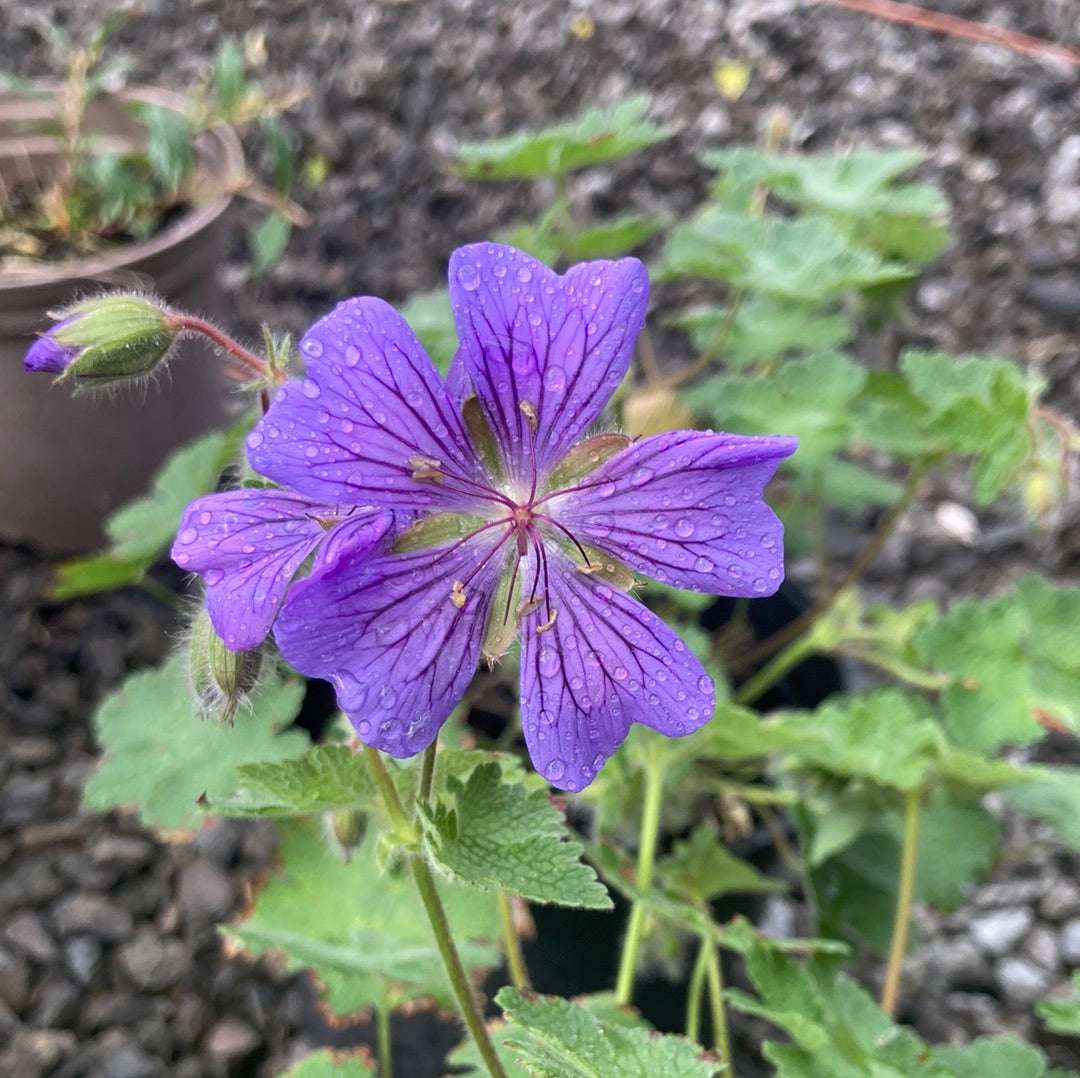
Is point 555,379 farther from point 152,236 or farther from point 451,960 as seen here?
point 152,236

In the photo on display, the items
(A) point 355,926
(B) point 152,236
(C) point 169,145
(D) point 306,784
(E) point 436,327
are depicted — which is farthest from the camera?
(B) point 152,236

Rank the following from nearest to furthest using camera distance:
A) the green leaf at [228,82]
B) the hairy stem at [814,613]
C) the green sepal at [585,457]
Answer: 1. the green sepal at [585,457]
2. the hairy stem at [814,613]
3. the green leaf at [228,82]

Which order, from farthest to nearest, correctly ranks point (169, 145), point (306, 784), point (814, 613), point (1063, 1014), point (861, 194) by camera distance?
point (169, 145), point (814, 613), point (861, 194), point (1063, 1014), point (306, 784)

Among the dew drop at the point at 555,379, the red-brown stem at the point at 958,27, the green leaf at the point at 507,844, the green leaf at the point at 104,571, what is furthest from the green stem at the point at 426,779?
the red-brown stem at the point at 958,27

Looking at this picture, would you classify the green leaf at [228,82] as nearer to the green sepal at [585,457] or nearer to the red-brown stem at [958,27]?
the red-brown stem at [958,27]

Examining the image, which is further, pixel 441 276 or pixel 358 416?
pixel 441 276

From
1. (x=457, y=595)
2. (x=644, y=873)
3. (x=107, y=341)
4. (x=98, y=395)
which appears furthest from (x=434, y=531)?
(x=98, y=395)
